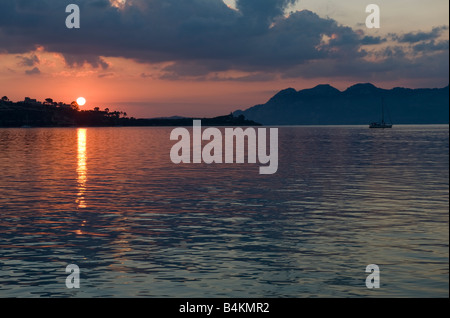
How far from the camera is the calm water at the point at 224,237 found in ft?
68.5

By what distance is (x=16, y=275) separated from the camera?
21.9 meters

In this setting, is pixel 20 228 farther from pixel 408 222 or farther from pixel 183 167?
pixel 183 167

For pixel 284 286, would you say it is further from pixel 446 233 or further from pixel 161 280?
pixel 446 233

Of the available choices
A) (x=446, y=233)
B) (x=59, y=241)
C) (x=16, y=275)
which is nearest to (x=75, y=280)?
(x=16, y=275)

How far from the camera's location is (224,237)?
2908 centimetres

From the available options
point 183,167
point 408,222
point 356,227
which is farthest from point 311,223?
point 183,167

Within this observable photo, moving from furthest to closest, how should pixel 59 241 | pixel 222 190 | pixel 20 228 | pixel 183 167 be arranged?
pixel 183 167
pixel 222 190
pixel 20 228
pixel 59 241

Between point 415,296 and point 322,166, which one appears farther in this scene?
point 322,166

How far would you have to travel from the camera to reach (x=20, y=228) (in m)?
31.5

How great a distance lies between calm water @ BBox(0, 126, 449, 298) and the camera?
2089 centimetres

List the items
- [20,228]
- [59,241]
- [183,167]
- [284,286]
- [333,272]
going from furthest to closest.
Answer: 1. [183,167]
2. [20,228]
3. [59,241]
4. [333,272]
5. [284,286]

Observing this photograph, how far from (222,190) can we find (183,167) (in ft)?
86.5

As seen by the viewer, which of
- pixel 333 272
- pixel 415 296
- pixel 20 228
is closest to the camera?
pixel 415 296

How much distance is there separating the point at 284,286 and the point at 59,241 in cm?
1257
